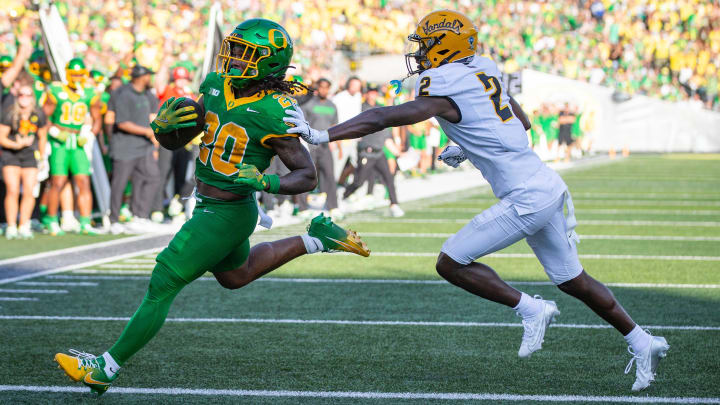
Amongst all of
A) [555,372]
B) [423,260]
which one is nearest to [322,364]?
[555,372]

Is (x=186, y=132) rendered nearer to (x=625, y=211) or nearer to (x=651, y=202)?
(x=625, y=211)

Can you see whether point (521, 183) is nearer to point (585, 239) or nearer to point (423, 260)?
point (423, 260)

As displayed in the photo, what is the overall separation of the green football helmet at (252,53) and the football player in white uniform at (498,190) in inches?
20.8

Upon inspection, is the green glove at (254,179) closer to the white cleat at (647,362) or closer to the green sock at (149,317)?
the green sock at (149,317)

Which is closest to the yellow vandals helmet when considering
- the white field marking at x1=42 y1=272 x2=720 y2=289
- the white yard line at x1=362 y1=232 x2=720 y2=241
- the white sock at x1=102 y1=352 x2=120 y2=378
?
the white sock at x1=102 y1=352 x2=120 y2=378

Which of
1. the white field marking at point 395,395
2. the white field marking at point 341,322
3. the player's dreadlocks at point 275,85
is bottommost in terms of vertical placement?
the white field marking at point 341,322

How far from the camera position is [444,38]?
5043 millimetres

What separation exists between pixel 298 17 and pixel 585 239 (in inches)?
720

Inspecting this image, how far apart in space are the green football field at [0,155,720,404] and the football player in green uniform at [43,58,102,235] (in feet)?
7.61

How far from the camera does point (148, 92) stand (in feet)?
39.5

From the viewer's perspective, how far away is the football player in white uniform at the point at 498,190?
4.88 meters

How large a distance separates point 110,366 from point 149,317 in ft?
0.90

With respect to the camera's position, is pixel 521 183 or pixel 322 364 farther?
pixel 322 364

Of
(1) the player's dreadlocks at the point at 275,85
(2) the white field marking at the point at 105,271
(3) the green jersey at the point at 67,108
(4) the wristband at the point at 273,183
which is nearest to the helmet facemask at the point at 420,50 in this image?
(1) the player's dreadlocks at the point at 275,85
